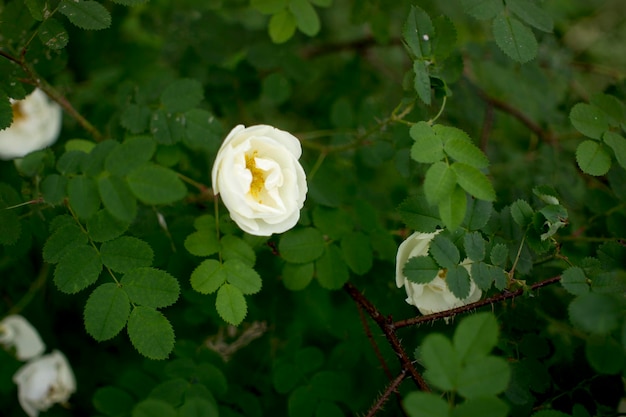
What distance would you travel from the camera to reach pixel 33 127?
6.04 ft

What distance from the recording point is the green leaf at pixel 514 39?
1315 millimetres

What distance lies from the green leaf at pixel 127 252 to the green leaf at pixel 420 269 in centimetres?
54

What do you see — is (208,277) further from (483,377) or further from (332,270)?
(483,377)

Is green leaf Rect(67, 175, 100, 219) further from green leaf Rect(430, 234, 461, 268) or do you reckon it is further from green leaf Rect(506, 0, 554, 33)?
green leaf Rect(506, 0, 554, 33)

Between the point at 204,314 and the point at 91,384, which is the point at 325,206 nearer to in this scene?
the point at 204,314

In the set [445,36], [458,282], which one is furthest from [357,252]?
[445,36]

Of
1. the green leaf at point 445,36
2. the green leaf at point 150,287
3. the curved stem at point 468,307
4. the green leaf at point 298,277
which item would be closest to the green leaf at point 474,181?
the curved stem at point 468,307

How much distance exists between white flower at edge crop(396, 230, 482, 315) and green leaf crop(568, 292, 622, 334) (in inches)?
10.1

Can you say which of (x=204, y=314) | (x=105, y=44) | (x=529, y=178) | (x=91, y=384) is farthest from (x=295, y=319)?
(x=105, y=44)

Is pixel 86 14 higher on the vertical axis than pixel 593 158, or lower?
higher

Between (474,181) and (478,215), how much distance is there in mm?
126

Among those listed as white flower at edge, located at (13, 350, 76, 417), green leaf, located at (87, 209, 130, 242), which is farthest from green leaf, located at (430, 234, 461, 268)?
white flower at edge, located at (13, 350, 76, 417)

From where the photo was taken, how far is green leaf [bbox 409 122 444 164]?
3.83 feet

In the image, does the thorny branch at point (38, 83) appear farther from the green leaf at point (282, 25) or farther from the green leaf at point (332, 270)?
the green leaf at point (332, 270)
